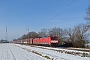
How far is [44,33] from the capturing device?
506 ft

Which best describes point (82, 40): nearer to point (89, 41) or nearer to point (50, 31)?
point (89, 41)

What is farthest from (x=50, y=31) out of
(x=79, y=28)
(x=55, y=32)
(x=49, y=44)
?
(x=49, y=44)

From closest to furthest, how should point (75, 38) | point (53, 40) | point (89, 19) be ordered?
point (89, 19) < point (53, 40) < point (75, 38)

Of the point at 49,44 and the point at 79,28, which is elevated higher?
the point at 79,28

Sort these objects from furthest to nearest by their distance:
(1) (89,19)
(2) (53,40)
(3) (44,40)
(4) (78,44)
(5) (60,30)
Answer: (5) (60,30) < (4) (78,44) < (3) (44,40) < (2) (53,40) < (1) (89,19)

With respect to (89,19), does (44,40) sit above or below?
below

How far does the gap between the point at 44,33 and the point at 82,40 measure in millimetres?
79496

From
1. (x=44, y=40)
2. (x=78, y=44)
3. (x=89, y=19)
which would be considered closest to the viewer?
(x=89, y=19)

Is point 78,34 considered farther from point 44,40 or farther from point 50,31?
point 50,31

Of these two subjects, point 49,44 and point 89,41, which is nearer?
point 49,44

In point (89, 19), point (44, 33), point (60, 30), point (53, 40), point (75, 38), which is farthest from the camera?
point (44, 33)

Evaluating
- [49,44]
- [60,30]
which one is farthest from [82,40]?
[60,30]

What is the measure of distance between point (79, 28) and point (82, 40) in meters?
12.7

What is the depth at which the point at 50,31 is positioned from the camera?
14938cm
